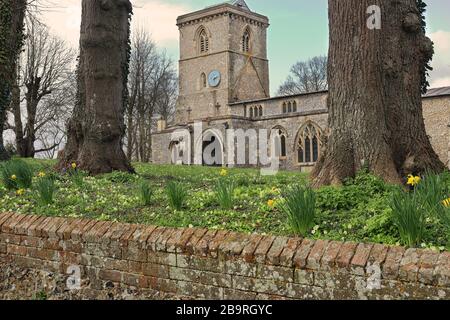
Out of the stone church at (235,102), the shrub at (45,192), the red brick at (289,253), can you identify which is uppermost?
the stone church at (235,102)

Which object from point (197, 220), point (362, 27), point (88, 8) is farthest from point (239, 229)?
point (88, 8)

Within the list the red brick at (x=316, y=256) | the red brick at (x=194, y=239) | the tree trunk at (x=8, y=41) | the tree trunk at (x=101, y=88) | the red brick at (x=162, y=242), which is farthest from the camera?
the tree trunk at (x=8, y=41)

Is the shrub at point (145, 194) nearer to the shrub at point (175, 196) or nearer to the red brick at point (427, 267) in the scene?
the shrub at point (175, 196)

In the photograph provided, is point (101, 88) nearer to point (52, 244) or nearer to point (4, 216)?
point (4, 216)

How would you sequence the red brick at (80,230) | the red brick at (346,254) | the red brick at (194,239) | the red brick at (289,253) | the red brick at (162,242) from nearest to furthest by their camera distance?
the red brick at (346,254), the red brick at (289,253), the red brick at (194,239), the red brick at (162,242), the red brick at (80,230)

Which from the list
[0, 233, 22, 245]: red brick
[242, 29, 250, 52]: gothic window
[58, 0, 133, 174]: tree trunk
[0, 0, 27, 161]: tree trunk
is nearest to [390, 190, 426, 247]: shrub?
[0, 233, 22, 245]: red brick

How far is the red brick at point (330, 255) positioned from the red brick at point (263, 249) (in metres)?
0.48

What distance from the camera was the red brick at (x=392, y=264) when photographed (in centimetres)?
333

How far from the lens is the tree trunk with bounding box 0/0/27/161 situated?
13.5 metres

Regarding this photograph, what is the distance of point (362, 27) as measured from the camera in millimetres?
6109

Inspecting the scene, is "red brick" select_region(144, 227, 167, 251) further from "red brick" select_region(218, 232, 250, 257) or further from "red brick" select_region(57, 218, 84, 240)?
"red brick" select_region(57, 218, 84, 240)

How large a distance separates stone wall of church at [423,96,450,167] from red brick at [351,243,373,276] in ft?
105

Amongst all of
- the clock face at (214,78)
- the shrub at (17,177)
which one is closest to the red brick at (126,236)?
the shrub at (17,177)

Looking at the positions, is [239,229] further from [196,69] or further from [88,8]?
[196,69]
